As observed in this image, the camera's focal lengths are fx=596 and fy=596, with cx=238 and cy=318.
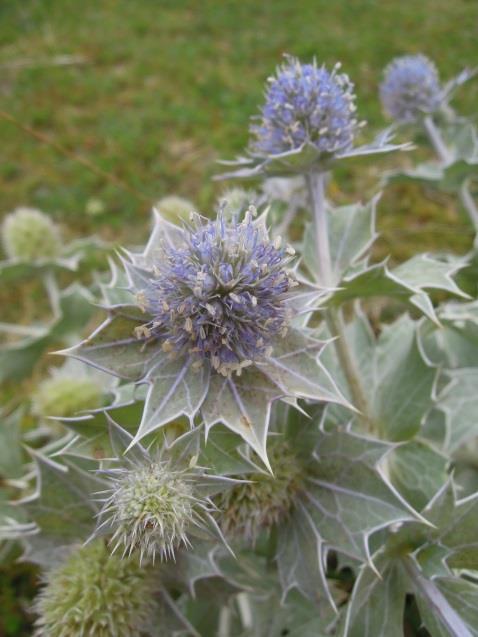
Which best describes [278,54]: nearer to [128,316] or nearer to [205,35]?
[205,35]

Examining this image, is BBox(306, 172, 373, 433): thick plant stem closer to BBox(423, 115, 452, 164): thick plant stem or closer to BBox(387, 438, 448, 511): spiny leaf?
BBox(387, 438, 448, 511): spiny leaf

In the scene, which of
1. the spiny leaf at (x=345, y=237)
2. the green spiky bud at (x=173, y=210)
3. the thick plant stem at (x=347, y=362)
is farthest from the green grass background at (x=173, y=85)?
the thick plant stem at (x=347, y=362)

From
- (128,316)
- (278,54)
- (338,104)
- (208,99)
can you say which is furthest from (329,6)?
(128,316)

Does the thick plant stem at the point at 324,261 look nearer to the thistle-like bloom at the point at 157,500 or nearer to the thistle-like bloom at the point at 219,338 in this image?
the thistle-like bloom at the point at 219,338

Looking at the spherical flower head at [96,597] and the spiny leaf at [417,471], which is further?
the spiny leaf at [417,471]

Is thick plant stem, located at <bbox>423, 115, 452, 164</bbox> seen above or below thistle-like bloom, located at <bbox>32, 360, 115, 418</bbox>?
above

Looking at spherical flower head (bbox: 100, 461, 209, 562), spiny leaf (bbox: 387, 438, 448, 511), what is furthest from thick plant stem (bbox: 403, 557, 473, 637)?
spherical flower head (bbox: 100, 461, 209, 562)

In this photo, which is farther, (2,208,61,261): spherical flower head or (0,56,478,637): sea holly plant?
(2,208,61,261): spherical flower head
